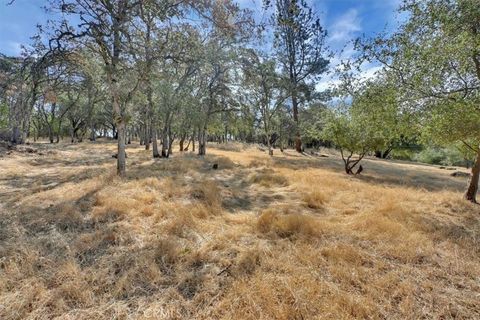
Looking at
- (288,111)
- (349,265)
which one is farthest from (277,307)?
(288,111)

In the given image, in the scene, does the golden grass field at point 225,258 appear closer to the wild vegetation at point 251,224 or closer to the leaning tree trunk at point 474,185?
the wild vegetation at point 251,224

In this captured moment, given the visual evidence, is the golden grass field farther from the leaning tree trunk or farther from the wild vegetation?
the leaning tree trunk

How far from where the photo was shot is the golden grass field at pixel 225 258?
10.5 feet

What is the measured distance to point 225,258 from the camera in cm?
433

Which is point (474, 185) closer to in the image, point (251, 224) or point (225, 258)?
point (251, 224)

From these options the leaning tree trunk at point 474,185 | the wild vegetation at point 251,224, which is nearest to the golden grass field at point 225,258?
the wild vegetation at point 251,224

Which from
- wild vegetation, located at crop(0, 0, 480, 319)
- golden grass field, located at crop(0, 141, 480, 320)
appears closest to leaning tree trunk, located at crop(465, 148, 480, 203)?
wild vegetation, located at crop(0, 0, 480, 319)

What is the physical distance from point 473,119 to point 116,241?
900 centimetres

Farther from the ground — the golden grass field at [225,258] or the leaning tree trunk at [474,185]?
the leaning tree trunk at [474,185]

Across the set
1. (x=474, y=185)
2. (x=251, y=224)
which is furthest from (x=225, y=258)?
(x=474, y=185)

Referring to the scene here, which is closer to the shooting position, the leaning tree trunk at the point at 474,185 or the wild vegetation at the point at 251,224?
the wild vegetation at the point at 251,224

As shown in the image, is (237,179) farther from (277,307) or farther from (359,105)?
(277,307)

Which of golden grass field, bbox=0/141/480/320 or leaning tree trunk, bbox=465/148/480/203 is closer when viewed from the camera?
golden grass field, bbox=0/141/480/320

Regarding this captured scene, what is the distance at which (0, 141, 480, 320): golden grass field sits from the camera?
3.20 metres
